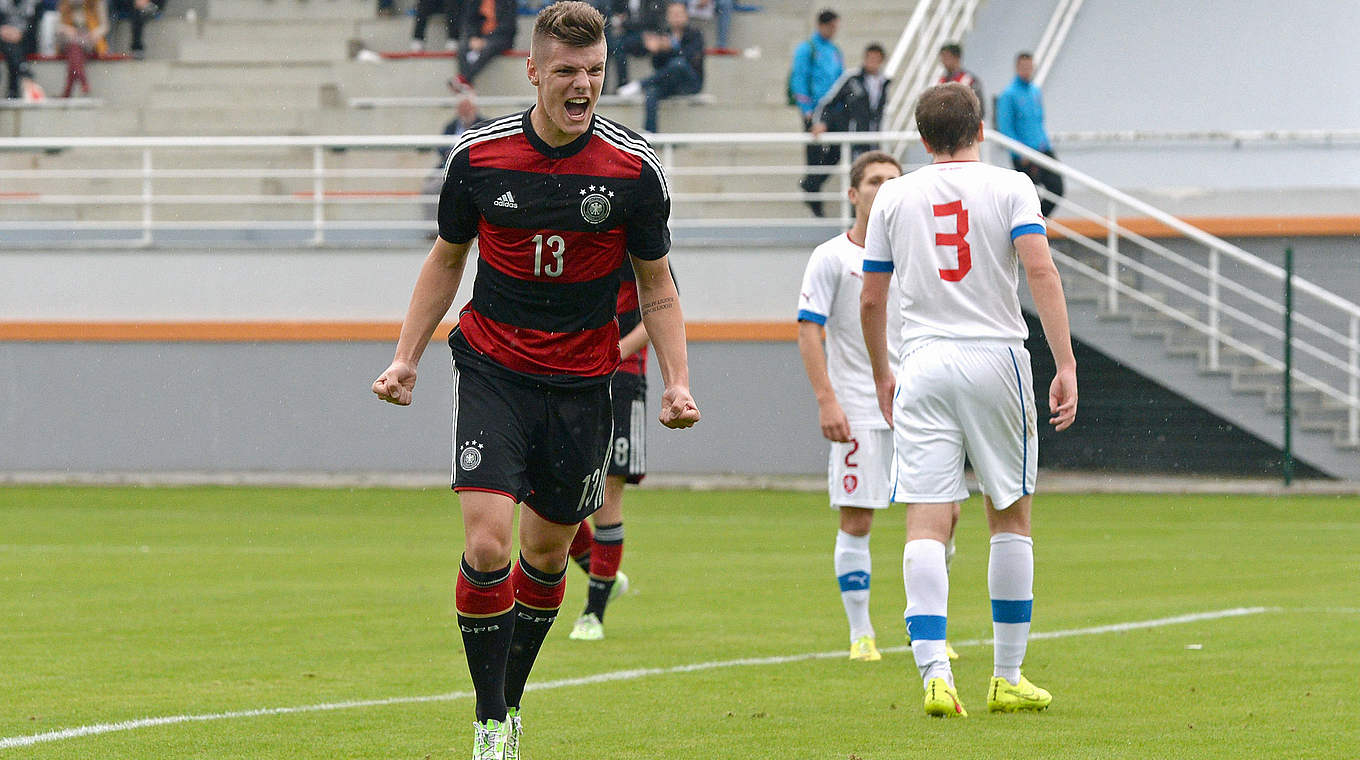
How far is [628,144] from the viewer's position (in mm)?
5988

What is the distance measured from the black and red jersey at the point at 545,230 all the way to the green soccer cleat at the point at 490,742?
1032mm

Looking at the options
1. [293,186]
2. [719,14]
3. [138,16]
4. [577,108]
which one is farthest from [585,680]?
[138,16]

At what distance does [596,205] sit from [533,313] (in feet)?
1.24

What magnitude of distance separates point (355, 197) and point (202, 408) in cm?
322

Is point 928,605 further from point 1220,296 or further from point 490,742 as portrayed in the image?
point 1220,296

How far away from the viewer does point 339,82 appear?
87.9 feet

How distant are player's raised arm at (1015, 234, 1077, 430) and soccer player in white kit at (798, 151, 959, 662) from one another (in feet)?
5.53

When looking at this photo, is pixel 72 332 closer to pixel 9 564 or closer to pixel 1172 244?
pixel 9 564

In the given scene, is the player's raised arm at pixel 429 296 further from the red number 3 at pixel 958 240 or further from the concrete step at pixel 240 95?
the concrete step at pixel 240 95

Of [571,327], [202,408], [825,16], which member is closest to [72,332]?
[202,408]

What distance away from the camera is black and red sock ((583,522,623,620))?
30.7ft

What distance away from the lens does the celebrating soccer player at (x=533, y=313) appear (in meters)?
5.77

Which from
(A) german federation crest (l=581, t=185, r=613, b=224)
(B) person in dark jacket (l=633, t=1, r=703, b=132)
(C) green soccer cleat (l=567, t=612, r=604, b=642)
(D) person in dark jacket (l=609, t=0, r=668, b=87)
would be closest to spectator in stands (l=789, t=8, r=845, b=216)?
(B) person in dark jacket (l=633, t=1, r=703, b=132)

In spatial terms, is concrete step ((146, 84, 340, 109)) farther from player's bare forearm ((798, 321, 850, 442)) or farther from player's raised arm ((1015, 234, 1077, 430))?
player's raised arm ((1015, 234, 1077, 430))
